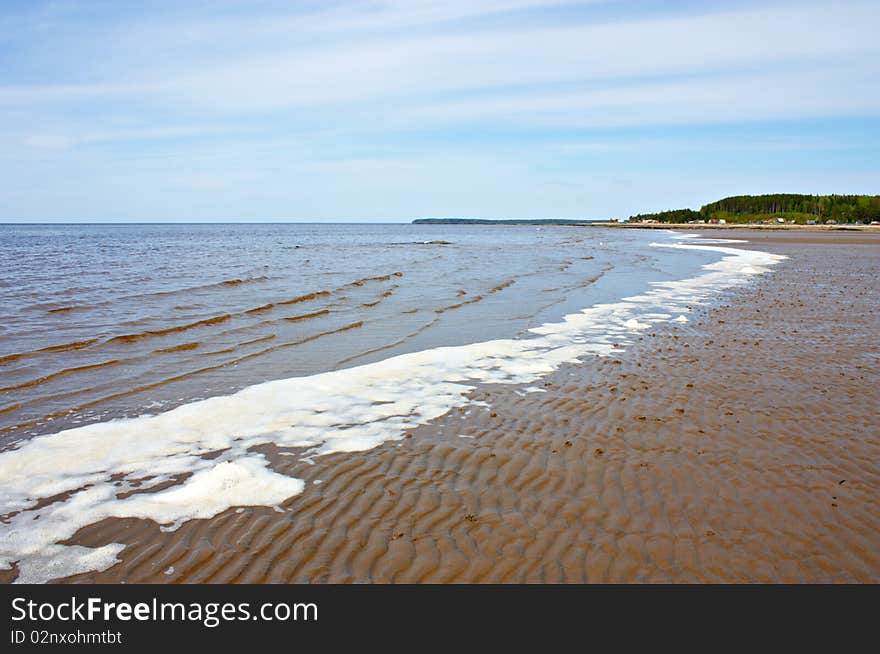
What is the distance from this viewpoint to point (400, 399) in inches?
344

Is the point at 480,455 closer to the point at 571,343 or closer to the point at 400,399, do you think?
the point at 400,399

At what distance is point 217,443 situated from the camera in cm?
710

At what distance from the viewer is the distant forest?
12962 centimetres

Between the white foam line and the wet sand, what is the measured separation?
0.26 metres

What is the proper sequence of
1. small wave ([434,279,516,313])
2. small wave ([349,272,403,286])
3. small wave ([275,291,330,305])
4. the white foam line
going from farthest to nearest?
1. small wave ([349,272,403,286])
2. small wave ([275,291,330,305])
3. small wave ([434,279,516,313])
4. the white foam line

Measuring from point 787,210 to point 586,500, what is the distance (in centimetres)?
17622

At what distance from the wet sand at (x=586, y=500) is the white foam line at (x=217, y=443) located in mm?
259

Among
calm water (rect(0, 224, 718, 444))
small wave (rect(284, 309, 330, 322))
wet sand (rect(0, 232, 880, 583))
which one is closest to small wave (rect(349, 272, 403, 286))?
calm water (rect(0, 224, 718, 444))

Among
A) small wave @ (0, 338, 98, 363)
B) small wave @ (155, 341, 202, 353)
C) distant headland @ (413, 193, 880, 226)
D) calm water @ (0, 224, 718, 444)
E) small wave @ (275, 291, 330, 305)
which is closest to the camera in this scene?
calm water @ (0, 224, 718, 444)

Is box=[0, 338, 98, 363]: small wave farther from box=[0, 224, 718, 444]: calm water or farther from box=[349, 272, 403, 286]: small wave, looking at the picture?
box=[349, 272, 403, 286]: small wave

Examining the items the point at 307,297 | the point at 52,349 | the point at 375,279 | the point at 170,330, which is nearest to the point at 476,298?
the point at 307,297

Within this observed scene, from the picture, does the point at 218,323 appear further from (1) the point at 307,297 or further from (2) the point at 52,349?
(1) the point at 307,297

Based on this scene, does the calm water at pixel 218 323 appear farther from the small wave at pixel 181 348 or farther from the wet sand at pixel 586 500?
the wet sand at pixel 586 500
